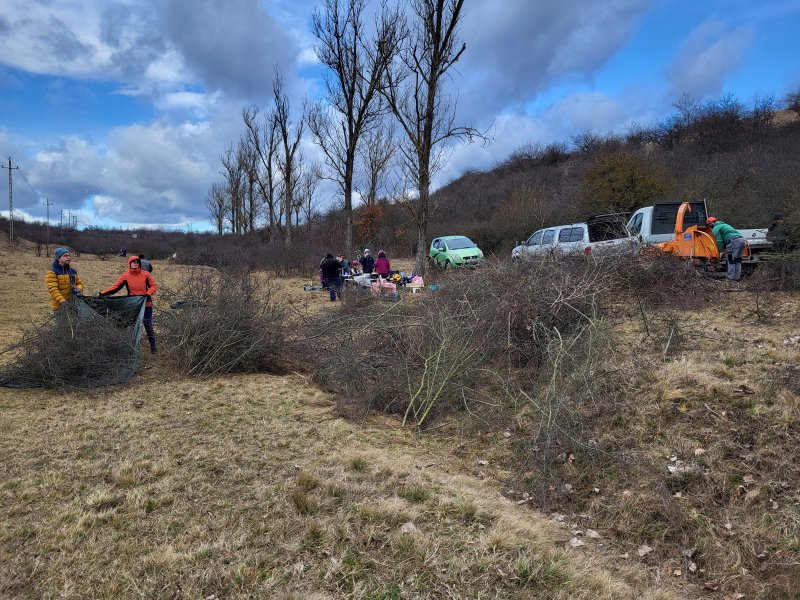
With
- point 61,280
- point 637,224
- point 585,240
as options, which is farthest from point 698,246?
point 61,280

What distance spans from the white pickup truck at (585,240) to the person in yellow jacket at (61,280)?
6.90 metres

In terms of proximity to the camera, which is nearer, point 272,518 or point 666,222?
point 272,518

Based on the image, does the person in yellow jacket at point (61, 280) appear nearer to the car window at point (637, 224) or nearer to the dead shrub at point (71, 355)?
the dead shrub at point (71, 355)

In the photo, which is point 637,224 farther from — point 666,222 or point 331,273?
point 331,273

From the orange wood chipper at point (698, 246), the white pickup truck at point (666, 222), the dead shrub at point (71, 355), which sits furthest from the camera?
the white pickup truck at point (666, 222)

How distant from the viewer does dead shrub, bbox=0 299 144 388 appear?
6234mm

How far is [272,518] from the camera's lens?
3.22m

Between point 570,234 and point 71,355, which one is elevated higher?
point 570,234

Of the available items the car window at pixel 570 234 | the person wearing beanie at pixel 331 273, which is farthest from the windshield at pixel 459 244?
the person wearing beanie at pixel 331 273

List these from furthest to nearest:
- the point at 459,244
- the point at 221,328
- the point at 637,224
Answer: the point at 459,244
the point at 637,224
the point at 221,328

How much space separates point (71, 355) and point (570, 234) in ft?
38.1

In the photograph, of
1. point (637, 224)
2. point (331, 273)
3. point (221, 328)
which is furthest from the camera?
point (331, 273)

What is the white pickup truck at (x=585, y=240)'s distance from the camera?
27.1ft

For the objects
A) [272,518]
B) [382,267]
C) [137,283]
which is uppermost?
[382,267]
